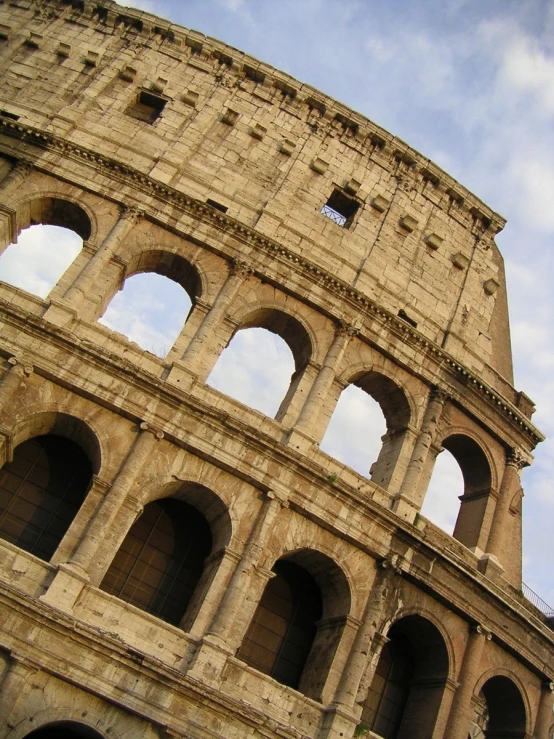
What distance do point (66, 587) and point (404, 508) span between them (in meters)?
6.86

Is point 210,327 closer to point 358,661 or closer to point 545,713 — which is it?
point 358,661

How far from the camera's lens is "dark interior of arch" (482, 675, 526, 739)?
14938 millimetres

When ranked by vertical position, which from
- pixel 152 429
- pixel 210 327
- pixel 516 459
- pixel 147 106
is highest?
pixel 147 106

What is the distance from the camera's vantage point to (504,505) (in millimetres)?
16484

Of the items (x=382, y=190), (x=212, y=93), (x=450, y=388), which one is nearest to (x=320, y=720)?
(x=450, y=388)

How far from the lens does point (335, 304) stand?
1605cm

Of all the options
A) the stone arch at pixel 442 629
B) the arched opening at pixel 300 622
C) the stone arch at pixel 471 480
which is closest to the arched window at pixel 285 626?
the arched opening at pixel 300 622

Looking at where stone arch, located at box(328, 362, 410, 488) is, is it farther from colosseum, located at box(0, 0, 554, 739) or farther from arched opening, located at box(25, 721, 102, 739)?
arched opening, located at box(25, 721, 102, 739)

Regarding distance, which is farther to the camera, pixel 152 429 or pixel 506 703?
pixel 506 703

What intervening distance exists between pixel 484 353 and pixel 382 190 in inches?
200

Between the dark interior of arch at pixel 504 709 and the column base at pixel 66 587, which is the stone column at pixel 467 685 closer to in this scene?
the dark interior of arch at pixel 504 709

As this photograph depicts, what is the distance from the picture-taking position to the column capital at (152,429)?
12.8 meters

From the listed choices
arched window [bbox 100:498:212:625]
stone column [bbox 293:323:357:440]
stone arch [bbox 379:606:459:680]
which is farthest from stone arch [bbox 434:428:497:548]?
arched window [bbox 100:498:212:625]

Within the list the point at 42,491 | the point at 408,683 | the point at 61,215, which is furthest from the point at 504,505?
the point at 61,215
